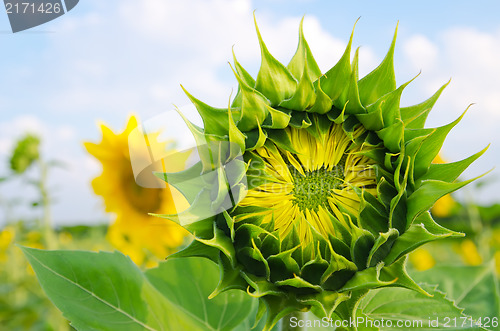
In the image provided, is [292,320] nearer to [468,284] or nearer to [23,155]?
[468,284]

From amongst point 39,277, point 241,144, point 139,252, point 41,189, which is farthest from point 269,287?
point 41,189

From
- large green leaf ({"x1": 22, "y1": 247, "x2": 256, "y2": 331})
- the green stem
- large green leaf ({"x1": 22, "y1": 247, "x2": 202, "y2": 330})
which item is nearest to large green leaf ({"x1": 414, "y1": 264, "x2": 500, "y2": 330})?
the green stem

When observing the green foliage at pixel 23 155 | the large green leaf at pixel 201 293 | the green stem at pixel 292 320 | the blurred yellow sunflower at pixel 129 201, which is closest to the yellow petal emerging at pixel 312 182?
the green stem at pixel 292 320

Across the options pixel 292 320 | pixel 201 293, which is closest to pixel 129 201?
pixel 201 293

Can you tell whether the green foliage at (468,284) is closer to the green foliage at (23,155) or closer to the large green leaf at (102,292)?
the large green leaf at (102,292)

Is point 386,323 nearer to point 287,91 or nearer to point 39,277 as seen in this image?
point 287,91
